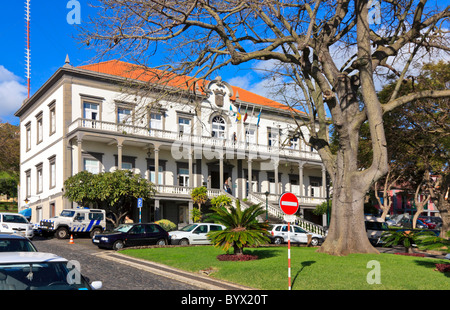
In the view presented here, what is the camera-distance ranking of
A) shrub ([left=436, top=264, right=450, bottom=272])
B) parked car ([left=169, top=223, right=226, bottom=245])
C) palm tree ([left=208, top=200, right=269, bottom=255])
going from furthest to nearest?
parked car ([left=169, top=223, right=226, bottom=245]) < palm tree ([left=208, top=200, right=269, bottom=255]) < shrub ([left=436, top=264, right=450, bottom=272])

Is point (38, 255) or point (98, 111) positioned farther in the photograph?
point (98, 111)

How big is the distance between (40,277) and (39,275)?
0.04 meters

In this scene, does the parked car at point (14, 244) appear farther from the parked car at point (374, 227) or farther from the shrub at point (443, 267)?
the parked car at point (374, 227)

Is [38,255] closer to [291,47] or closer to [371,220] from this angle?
[291,47]

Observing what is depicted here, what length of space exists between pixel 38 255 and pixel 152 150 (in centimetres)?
2849

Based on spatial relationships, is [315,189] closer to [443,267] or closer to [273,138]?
[273,138]

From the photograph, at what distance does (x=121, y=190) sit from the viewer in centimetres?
2920

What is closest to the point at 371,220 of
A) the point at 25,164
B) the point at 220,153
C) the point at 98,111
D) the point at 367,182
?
the point at 220,153

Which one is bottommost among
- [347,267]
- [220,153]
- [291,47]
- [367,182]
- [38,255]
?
[347,267]

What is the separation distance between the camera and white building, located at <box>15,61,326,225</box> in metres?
32.9

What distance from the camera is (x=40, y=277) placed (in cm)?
700

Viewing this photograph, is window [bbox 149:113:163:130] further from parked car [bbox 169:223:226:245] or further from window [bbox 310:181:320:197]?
window [bbox 310:181:320:197]

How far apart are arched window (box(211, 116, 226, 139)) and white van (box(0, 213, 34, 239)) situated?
63.0 ft

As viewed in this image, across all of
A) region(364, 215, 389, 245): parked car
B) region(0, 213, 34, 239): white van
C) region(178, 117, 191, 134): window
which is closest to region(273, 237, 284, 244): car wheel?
region(364, 215, 389, 245): parked car
